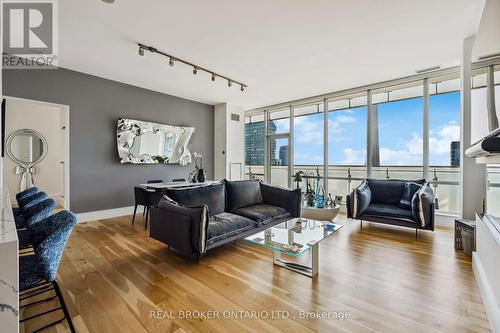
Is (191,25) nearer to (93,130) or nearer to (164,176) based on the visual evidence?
(93,130)

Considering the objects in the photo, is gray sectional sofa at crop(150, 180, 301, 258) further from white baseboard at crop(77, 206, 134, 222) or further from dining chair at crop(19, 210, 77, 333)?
white baseboard at crop(77, 206, 134, 222)

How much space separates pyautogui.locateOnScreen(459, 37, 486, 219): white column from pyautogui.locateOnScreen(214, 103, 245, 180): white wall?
196 inches

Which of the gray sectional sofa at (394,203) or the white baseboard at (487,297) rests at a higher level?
the gray sectional sofa at (394,203)

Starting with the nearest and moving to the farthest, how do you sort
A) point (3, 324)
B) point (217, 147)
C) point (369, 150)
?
point (3, 324) → point (369, 150) → point (217, 147)

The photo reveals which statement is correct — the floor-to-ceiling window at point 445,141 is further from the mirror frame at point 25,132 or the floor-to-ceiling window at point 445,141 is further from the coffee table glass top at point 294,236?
the mirror frame at point 25,132

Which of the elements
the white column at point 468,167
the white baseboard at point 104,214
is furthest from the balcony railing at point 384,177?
the white baseboard at point 104,214

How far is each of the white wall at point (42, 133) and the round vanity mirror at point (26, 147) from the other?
4.0 inches

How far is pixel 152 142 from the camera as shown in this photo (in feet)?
16.8

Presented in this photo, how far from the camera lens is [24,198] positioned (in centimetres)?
241

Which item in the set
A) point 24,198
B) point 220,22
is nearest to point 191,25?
point 220,22

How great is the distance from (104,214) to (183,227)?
3023 millimetres

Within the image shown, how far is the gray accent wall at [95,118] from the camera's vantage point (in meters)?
3.83

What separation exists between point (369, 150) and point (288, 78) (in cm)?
240

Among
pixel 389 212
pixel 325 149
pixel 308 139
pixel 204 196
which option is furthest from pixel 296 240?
pixel 308 139
